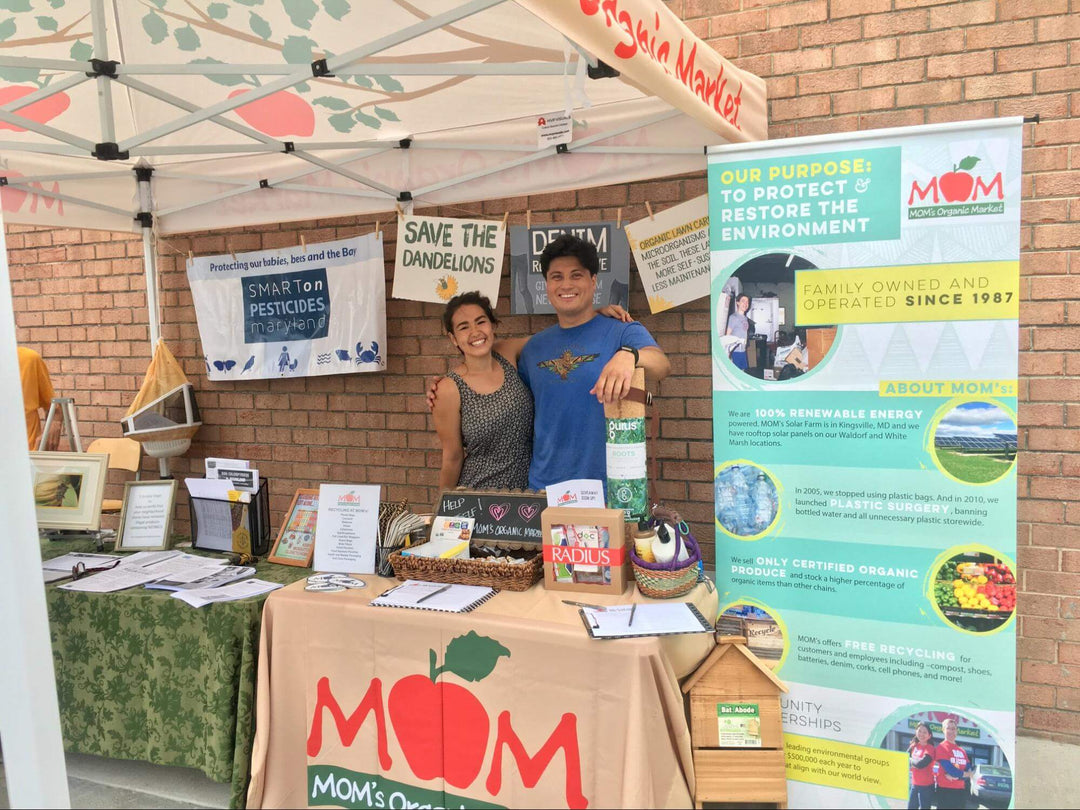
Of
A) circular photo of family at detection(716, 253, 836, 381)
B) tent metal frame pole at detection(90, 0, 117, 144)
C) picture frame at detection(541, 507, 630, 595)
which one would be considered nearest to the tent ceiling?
tent metal frame pole at detection(90, 0, 117, 144)

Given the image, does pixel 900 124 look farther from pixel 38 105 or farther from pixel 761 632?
pixel 38 105

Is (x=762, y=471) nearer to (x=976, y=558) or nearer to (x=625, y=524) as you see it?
(x=625, y=524)

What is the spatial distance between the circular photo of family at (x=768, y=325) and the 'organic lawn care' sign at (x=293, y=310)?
1.84m

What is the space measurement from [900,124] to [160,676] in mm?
3128

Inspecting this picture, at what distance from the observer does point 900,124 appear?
2.65 meters

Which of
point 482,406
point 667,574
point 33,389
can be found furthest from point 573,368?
point 33,389

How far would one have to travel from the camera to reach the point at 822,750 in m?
1.95

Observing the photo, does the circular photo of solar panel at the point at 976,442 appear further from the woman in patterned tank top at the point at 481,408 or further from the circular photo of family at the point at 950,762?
the woman in patterned tank top at the point at 481,408

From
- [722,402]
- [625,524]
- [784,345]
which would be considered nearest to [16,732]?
→ [625,524]

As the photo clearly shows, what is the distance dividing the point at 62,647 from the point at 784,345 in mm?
2442

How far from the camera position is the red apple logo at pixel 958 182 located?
178cm

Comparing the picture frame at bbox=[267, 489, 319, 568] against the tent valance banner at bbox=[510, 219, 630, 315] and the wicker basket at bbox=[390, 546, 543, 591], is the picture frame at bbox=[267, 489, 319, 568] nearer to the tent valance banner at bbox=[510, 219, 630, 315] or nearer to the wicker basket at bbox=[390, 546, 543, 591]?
the wicker basket at bbox=[390, 546, 543, 591]

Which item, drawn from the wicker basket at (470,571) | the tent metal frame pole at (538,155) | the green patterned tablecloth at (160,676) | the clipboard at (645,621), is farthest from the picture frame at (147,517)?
the clipboard at (645,621)

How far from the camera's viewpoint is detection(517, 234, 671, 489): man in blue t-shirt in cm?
243
